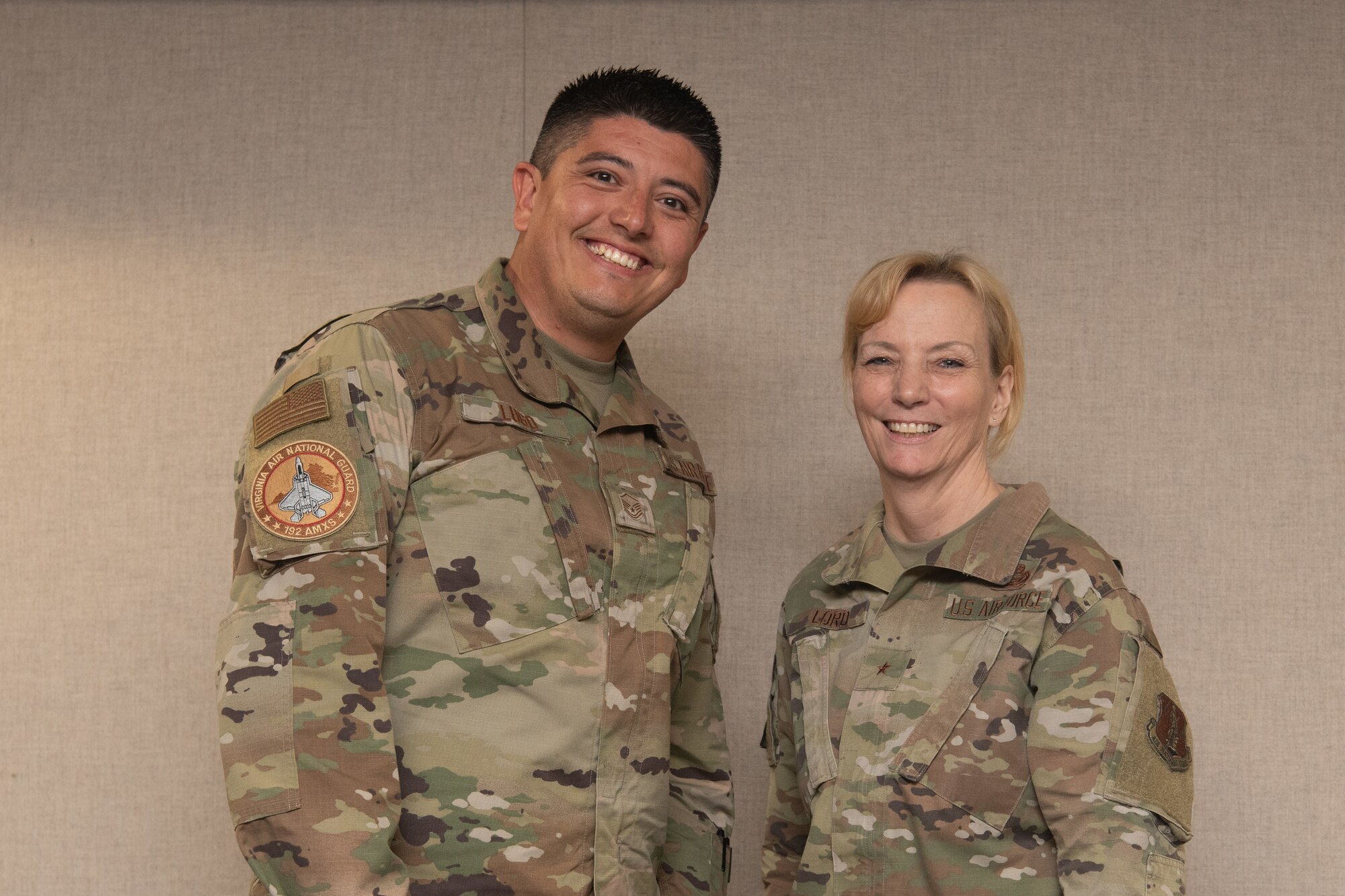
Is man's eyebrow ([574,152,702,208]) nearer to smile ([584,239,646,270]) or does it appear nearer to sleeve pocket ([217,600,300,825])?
smile ([584,239,646,270])

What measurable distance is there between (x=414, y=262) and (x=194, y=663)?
3.72 ft

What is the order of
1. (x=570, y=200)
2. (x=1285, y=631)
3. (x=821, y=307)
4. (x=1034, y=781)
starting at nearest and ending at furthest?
(x=1034, y=781), (x=570, y=200), (x=1285, y=631), (x=821, y=307)

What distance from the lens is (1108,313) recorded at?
3174mm

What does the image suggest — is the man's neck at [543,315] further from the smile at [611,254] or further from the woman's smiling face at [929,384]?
the woman's smiling face at [929,384]

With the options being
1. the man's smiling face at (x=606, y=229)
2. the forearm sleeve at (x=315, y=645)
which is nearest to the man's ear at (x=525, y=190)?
the man's smiling face at (x=606, y=229)

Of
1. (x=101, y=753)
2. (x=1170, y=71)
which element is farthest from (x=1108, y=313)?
(x=101, y=753)

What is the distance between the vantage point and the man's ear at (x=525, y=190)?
7.54ft

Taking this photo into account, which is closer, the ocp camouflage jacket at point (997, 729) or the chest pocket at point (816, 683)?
the ocp camouflage jacket at point (997, 729)

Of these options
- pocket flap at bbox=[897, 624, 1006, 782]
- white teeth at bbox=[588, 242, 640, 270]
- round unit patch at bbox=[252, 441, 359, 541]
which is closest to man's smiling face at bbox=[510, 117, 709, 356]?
white teeth at bbox=[588, 242, 640, 270]

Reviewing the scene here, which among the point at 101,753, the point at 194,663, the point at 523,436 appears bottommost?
the point at 101,753

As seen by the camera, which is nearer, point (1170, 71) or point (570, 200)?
point (570, 200)

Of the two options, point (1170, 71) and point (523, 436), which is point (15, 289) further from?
point (1170, 71)

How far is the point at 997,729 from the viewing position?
1941mm

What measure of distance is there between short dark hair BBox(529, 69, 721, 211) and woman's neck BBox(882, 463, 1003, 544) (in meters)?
0.73
